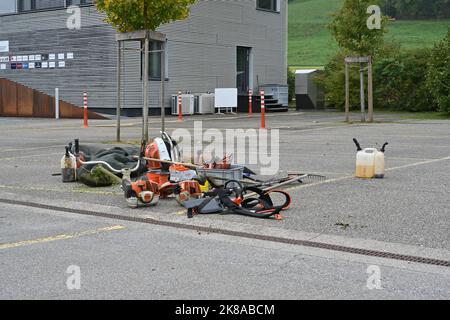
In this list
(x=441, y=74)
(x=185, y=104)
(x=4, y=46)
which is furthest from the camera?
(x=4, y=46)

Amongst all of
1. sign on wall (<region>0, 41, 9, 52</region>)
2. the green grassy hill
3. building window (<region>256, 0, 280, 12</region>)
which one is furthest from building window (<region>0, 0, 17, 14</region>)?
the green grassy hill

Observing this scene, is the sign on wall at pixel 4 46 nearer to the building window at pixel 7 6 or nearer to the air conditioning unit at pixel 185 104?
the building window at pixel 7 6

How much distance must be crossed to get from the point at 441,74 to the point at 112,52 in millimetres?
14899

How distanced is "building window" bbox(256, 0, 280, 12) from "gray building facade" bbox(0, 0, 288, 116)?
0.22 m

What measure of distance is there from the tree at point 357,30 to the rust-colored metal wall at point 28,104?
43.9 feet

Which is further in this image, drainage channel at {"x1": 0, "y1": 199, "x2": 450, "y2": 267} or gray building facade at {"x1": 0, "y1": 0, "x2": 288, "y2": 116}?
gray building facade at {"x1": 0, "y1": 0, "x2": 288, "y2": 116}

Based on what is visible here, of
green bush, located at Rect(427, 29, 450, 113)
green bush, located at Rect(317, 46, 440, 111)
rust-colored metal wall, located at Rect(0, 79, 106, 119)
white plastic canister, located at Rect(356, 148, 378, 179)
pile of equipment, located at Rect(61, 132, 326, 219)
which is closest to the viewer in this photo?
pile of equipment, located at Rect(61, 132, 326, 219)

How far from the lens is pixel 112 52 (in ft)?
103

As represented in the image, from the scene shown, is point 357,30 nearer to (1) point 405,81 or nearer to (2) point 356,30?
(2) point 356,30

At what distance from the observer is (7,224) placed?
762 cm

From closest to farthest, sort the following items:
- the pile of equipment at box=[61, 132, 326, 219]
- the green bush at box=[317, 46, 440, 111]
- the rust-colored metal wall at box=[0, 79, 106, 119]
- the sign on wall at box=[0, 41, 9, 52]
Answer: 1. the pile of equipment at box=[61, 132, 326, 219]
2. the rust-colored metal wall at box=[0, 79, 106, 119]
3. the sign on wall at box=[0, 41, 9, 52]
4. the green bush at box=[317, 46, 440, 111]

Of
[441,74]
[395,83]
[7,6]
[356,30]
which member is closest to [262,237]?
[356,30]

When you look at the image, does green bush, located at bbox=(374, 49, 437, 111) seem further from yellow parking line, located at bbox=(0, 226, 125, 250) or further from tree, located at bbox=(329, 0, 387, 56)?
yellow parking line, located at bbox=(0, 226, 125, 250)

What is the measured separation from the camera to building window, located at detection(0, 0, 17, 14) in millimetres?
35406
